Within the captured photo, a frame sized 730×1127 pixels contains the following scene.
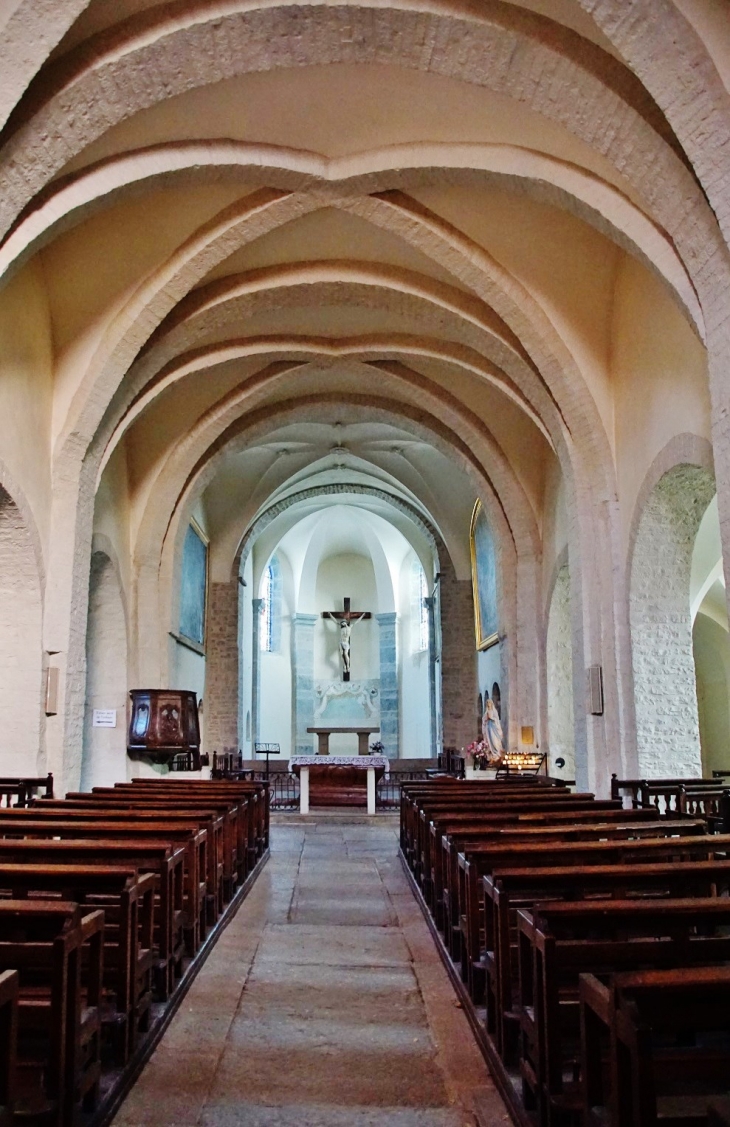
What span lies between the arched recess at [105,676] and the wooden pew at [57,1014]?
959 centimetres

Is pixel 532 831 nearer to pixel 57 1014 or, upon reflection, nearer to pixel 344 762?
pixel 57 1014

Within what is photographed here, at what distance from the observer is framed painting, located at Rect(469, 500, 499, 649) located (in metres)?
16.0

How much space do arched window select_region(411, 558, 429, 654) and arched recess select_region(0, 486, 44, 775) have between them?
50.6 ft

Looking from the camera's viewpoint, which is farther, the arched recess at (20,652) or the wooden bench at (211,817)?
the arched recess at (20,652)

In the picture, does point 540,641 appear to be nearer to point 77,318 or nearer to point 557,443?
point 557,443

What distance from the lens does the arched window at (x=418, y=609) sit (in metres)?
24.3

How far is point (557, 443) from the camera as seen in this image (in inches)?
425

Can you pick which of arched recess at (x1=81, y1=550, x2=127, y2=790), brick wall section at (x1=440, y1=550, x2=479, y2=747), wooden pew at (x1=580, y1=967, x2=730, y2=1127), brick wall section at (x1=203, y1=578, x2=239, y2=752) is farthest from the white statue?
wooden pew at (x1=580, y1=967, x2=730, y2=1127)

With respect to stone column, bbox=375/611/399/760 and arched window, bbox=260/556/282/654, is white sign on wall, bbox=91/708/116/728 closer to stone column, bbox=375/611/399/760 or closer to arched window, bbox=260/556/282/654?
arched window, bbox=260/556/282/654

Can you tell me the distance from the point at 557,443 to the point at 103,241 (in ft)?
18.1

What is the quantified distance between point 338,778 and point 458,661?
423 centimetres

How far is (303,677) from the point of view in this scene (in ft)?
83.8

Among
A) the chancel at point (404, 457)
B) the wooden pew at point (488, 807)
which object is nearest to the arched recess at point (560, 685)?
the chancel at point (404, 457)

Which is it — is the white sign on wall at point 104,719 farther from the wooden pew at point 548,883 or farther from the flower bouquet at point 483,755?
the wooden pew at point 548,883
